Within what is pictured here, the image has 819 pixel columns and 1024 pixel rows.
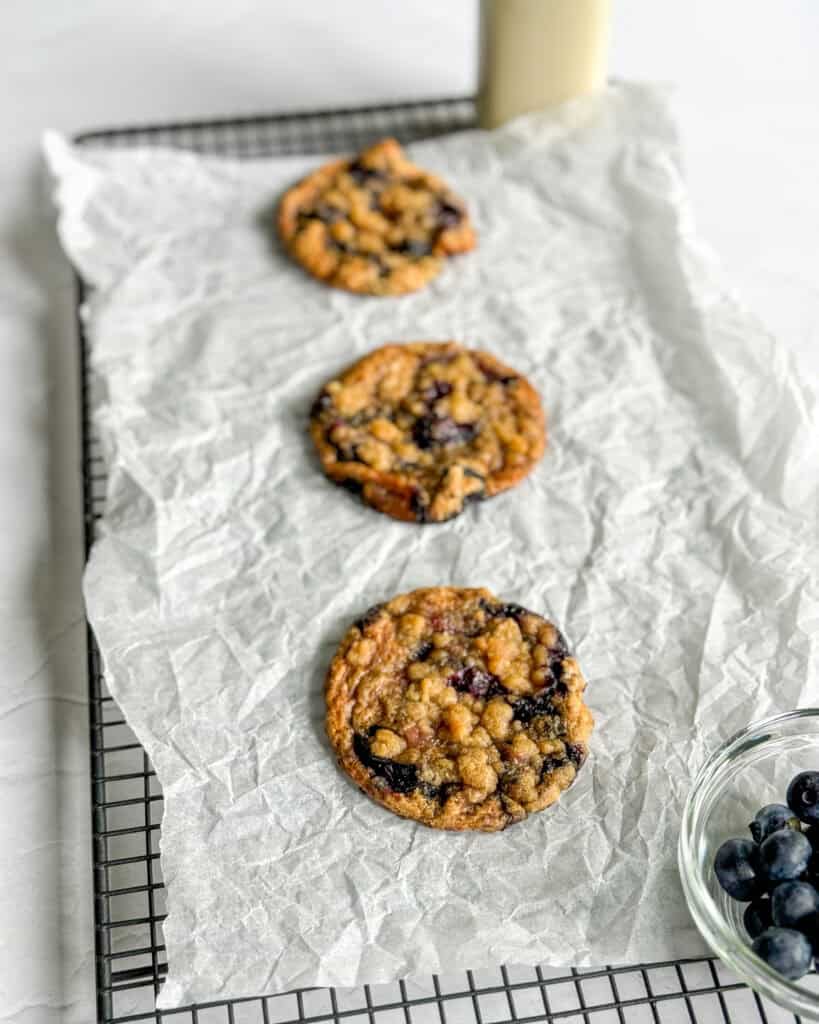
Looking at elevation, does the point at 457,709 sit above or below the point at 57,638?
above

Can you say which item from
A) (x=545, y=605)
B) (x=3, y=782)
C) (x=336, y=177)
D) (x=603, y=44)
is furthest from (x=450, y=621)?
(x=603, y=44)

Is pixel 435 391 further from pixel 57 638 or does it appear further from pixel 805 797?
pixel 805 797

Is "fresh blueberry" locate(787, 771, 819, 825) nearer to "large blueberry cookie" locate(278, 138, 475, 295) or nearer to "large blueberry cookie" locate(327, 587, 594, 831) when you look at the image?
"large blueberry cookie" locate(327, 587, 594, 831)

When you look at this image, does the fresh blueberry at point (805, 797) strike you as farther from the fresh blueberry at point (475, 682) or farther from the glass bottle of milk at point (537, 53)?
the glass bottle of milk at point (537, 53)

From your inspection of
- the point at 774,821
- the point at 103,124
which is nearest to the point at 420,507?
the point at 774,821

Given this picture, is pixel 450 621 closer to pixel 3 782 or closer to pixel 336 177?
pixel 3 782
